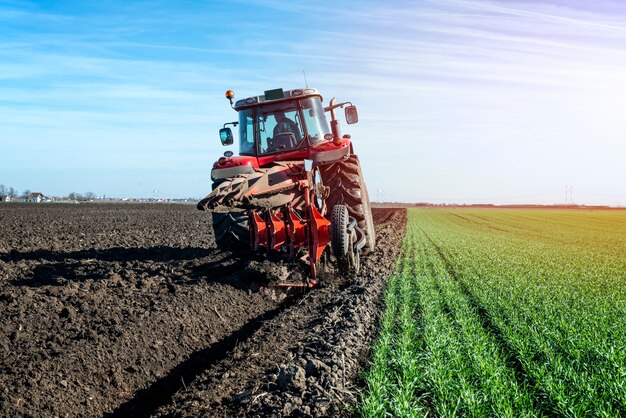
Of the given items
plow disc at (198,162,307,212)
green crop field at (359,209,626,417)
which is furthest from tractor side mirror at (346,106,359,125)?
green crop field at (359,209,626,417)

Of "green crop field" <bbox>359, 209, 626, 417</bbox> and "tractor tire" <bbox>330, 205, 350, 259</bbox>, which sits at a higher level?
"tractor tire" <bbox>330, 205, 350, 259</bbox>

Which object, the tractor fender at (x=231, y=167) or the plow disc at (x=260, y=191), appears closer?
the plow disc at (x=260, y=191)

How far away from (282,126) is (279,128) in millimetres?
61

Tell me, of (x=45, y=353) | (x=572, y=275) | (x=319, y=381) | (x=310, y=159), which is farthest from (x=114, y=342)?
(x=572, y=275)

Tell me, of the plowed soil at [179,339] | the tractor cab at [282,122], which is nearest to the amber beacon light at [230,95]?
the tractor cab at [282,122]

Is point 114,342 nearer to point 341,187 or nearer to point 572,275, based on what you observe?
point 341,187

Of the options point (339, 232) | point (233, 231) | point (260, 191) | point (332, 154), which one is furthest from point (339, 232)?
point (233, 231)

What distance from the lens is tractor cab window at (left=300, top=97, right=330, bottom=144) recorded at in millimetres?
8844

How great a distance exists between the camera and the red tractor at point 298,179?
7.74 m

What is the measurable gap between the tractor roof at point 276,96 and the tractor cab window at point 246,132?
0.15 metres

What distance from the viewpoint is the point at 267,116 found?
904 cm

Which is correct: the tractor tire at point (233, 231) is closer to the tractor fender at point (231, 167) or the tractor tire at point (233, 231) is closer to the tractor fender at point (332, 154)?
the tractor fender at point (231, 167)

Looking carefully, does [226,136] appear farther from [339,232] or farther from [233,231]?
[339,232]

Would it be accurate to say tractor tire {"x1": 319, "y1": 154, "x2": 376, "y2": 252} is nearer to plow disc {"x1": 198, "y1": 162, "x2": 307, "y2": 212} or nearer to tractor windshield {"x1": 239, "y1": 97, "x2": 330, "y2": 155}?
tractor windshield {"x1": 239, "y1": 97, "x2": 330, "y2": 155}
